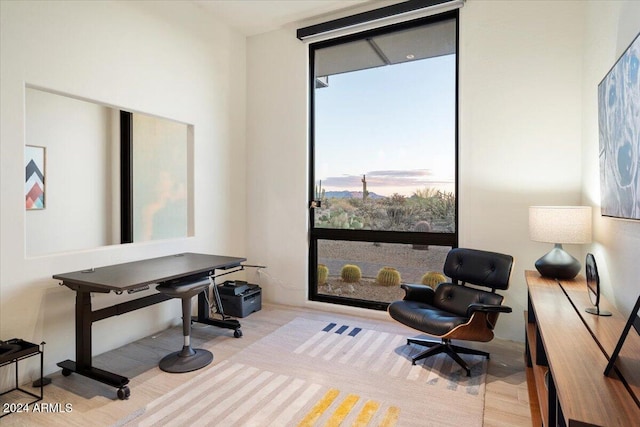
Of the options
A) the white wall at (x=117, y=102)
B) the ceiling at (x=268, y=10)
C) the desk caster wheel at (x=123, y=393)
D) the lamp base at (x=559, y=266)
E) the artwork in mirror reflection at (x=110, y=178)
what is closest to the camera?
the desk caster wheel at (x=123, y=393)

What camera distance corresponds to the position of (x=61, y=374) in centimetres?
267

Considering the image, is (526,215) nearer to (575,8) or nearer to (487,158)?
(487,158)

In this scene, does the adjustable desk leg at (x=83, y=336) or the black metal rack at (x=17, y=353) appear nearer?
the black metal rack at (x=17, y=353)

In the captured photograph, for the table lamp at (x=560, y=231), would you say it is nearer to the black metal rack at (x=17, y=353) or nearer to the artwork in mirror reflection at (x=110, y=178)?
the black metal rack at (x=17, y=353)

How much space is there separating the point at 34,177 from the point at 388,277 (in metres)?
3.93

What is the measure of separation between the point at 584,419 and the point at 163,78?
390 centimetres

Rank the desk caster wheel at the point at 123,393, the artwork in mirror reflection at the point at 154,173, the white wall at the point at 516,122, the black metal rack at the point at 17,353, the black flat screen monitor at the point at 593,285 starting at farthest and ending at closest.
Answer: the artwork in mirror reflection at the point at 154,173
the white wall at the point at 516,122
the desk caster wheel at the point at 123,393
the black metal rack at the point at 17,353
the black flat screen monitor at the point at 593,285

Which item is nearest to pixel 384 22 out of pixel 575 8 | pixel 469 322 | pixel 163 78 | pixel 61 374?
pixel 575 8

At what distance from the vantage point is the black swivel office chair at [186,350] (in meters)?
2.69

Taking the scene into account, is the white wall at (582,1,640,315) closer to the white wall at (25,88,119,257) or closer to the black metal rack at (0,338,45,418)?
the black metal rack at (0,338,45,418)

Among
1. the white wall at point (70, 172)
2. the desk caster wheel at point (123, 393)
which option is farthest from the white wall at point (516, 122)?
the white wall at point (70, 172)

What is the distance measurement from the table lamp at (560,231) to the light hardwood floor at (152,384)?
2.68ft

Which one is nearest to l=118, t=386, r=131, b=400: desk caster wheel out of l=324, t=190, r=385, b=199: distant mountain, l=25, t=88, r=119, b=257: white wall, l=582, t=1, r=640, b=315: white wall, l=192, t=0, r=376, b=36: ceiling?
l=25, t=88, r=119, b=257: white wall

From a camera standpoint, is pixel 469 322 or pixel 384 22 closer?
pixel 469 322
